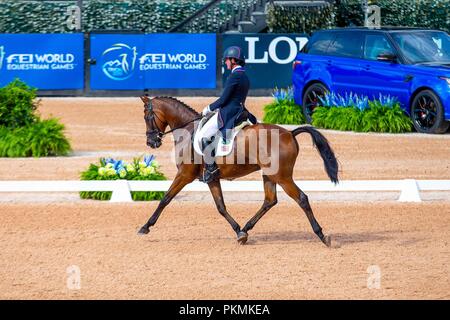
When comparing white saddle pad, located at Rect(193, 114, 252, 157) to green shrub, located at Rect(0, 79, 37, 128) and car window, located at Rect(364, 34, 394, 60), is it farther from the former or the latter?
car window, located at Rect(364, 34, 394, 60)

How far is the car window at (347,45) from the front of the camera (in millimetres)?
24219

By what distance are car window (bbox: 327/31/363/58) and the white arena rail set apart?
8.32m

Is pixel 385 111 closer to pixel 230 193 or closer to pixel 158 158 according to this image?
pixel 158 158

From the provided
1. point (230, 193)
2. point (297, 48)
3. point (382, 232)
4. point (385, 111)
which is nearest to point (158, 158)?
point (230, 193)

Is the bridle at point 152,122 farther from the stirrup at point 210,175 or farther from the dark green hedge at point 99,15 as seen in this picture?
the dark green hedge at point 99,15

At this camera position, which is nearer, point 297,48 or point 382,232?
point 382,232

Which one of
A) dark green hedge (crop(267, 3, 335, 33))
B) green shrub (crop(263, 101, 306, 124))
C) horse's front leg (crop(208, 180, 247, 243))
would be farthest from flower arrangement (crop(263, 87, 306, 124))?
horse's front leg (crop(208, 180, 247, 243))

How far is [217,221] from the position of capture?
14.6m

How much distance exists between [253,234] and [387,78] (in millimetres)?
10304

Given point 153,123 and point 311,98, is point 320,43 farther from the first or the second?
point 153,123

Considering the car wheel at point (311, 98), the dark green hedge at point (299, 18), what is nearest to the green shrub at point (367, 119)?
the car wheel at point (311, 98)

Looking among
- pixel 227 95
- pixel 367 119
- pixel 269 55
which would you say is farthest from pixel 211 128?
pixel 269 55

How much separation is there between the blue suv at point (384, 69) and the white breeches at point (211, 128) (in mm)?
9847
